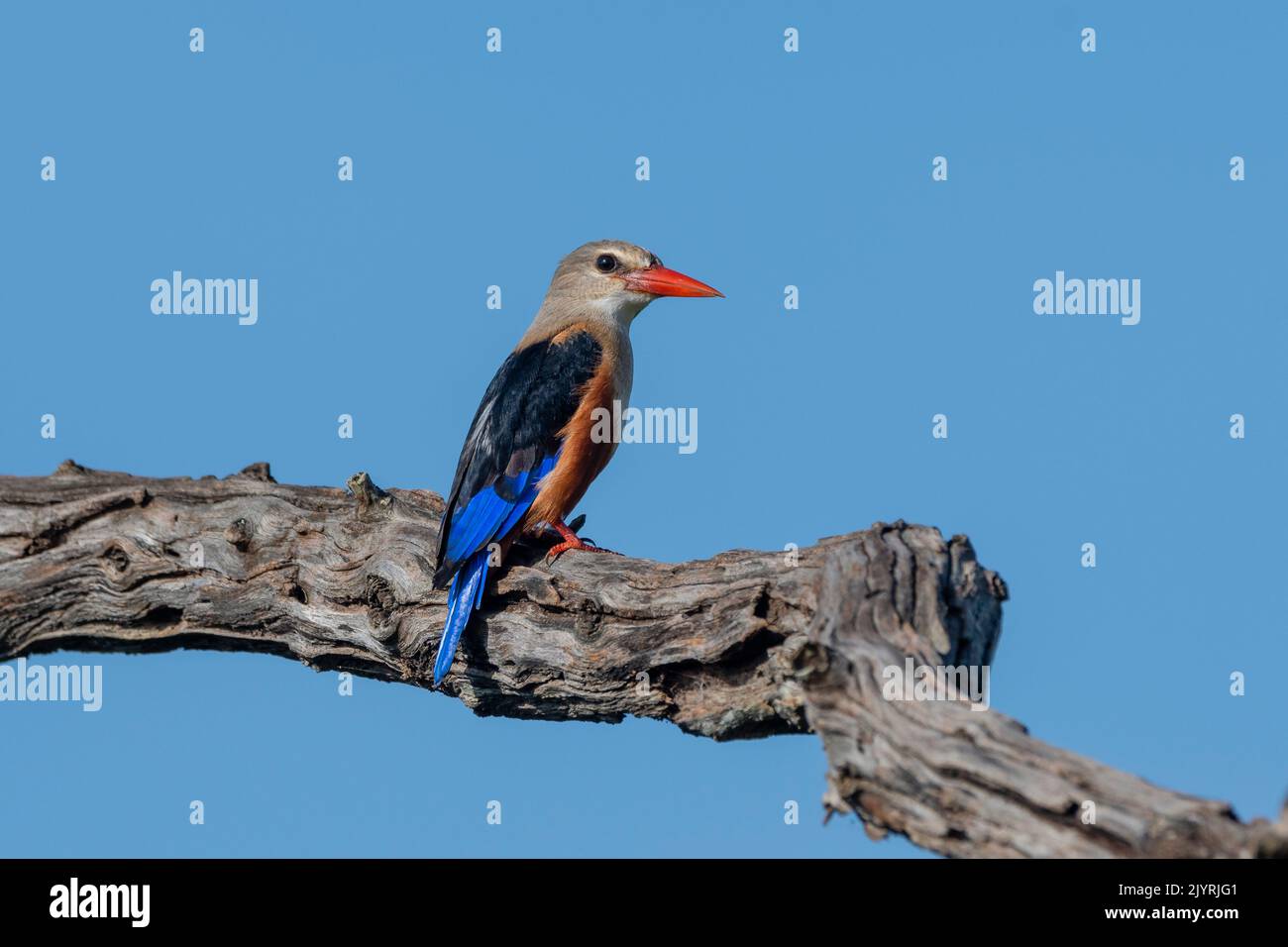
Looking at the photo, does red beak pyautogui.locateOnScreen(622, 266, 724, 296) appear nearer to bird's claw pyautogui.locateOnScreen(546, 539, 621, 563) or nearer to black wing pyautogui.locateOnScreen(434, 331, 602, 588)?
black wing pyautogui.locateOnScreen(434, 331, 602, 588)

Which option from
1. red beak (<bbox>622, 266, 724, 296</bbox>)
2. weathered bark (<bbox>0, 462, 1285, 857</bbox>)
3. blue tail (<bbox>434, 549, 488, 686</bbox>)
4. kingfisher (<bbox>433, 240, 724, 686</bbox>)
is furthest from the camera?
red beak (<bbox>622, 266, 724, 296</bbox>)

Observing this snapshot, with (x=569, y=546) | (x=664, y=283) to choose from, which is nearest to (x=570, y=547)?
(x=569, y=546)

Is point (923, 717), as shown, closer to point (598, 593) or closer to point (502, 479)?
point (598, 593)

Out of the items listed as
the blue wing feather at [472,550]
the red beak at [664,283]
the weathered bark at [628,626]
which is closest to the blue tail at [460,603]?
the blue wing feather at [472,550]

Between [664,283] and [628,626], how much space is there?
91.5 inches

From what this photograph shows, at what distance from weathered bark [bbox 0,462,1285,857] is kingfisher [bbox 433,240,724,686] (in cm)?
18

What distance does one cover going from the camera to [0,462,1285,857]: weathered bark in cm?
337

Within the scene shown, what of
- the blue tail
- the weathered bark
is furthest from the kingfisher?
the weathered bark

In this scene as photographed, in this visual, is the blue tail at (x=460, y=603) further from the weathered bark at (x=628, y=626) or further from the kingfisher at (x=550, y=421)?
the weathered bark at (x=628, y=626)

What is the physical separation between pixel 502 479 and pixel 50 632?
215 centimetres

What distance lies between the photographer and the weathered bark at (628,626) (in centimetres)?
337
